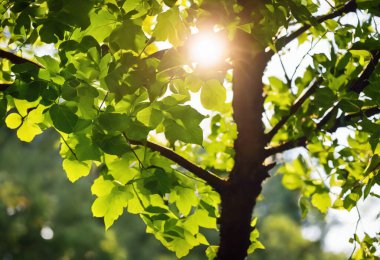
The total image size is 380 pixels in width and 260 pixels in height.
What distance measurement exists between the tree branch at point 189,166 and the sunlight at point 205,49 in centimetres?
58

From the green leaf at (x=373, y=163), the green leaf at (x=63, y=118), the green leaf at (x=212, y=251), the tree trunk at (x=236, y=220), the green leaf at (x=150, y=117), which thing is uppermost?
the green leaf at (x=373, y=163)

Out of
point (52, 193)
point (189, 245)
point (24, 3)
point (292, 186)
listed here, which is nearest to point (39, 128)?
point (24, 3)

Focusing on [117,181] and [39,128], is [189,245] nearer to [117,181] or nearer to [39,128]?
[117,181]

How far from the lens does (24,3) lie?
1565mm

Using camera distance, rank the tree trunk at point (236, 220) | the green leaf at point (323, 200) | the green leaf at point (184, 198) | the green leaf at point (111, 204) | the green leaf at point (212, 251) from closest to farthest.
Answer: the green leaf at point (111, 204), the green leaf at point (184, 198), the tree trunk at point (236, 220), the green leaf at point (212, 251), the green leaf at point (323, 200)

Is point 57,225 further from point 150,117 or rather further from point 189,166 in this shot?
point 150,117

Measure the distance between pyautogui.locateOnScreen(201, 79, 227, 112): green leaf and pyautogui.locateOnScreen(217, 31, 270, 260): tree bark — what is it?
0.67m

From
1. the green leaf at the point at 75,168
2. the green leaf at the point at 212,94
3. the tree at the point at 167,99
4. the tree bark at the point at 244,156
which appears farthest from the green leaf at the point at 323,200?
the green leaf at the point at 75,168

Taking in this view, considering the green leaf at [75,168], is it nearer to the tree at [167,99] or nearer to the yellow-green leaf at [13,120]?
the tree at [167,99]

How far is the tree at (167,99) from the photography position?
1.55 metres

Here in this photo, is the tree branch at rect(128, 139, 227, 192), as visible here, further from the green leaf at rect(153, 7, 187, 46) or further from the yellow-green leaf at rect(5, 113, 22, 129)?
the green leaf at rect(153, 7, 187, 46)

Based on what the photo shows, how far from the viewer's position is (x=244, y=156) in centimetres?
256

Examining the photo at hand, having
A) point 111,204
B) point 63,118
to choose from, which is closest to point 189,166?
point 111,204

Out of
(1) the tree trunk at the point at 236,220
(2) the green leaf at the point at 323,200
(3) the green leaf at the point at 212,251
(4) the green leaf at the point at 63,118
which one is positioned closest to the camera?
(4) the green leaf at the point at 63,118
